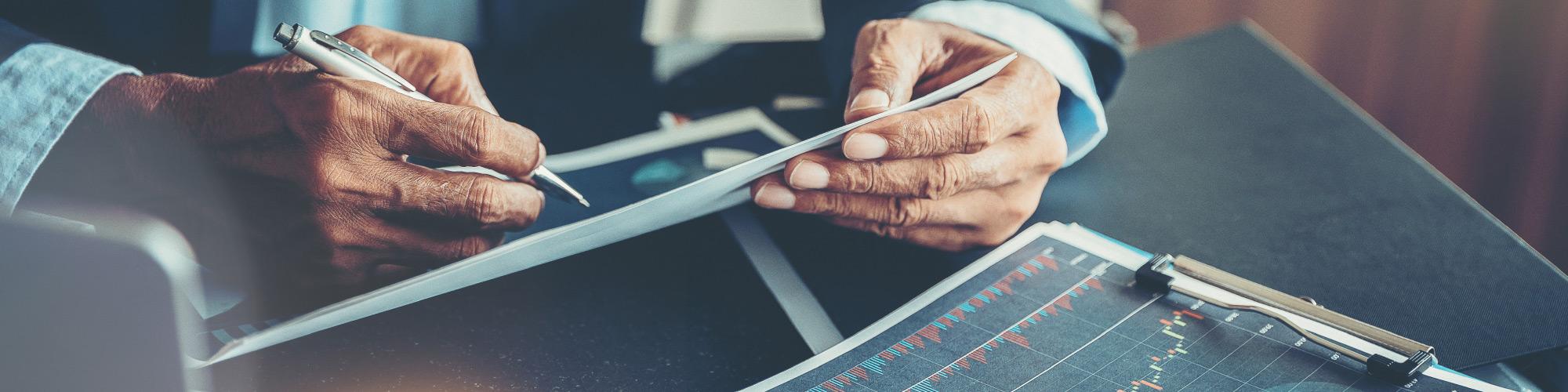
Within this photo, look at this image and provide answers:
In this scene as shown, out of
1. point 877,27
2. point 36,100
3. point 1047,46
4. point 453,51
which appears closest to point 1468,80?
point 1047,46

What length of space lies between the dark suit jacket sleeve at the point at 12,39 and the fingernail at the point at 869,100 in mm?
513

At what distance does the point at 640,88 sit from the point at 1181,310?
0.59m

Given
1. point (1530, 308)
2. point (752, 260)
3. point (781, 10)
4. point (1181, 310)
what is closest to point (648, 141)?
point (752, 260)

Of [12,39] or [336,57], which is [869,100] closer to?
[336,57]

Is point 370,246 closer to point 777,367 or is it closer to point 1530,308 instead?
point 777,367

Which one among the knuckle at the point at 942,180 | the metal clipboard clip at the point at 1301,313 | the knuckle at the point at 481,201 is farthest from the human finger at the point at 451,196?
the metal clipboard clip at the point at 1301,313

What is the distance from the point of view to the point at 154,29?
0.77 metres

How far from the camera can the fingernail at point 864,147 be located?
50cm

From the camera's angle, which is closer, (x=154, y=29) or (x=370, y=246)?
(x=370, y=246)

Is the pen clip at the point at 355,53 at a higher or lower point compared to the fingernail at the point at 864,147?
lower

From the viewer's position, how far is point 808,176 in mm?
507

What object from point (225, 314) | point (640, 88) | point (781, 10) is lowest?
point (225, 314)

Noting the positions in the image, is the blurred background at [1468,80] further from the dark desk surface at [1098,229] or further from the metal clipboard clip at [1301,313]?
the metal clipboard clip at [1301,313]

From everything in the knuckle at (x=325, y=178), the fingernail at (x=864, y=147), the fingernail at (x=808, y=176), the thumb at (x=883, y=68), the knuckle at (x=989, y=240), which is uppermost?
the thumb at (x=883, y=68)
